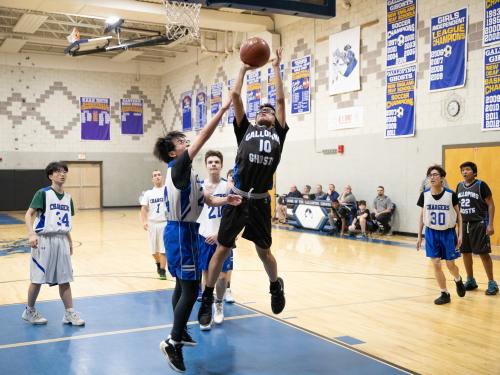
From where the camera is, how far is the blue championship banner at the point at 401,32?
12.2 m


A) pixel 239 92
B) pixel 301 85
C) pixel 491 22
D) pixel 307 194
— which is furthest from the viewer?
pixel 301 85

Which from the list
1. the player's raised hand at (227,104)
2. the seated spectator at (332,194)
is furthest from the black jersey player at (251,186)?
the seated spectator at (332,194)

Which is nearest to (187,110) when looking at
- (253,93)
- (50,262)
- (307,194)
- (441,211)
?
(253,93)

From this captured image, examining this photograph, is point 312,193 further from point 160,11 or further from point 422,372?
point 422,372

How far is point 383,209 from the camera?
502 inches

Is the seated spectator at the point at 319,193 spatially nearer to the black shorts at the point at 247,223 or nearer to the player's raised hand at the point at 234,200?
the black shorts at the point at 247,223

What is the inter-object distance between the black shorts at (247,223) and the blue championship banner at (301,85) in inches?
451

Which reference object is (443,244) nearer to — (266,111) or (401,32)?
(266,111)

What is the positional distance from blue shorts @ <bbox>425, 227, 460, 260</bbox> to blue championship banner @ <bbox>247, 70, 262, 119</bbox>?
459 inches

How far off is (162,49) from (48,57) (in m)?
4.67

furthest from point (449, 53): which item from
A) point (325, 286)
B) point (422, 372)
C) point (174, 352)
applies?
point (174, 352)

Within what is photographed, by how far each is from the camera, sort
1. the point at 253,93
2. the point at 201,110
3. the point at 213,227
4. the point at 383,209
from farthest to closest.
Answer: the point at 201,110
the point at 253,93
the point at 383,209
the point at 213,227

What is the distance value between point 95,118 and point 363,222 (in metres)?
14.4

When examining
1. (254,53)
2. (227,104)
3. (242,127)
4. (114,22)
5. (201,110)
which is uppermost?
(114,22)
